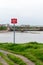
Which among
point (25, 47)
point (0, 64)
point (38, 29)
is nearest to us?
point (0, 64)

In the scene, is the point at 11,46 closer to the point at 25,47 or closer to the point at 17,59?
the point at 25,47

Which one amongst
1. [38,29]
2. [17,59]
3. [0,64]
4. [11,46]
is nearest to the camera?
[0,64]

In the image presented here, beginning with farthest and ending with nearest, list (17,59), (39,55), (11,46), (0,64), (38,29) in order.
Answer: (38,29) < (11,46) < (39,55) < (17,59) < (0,64)

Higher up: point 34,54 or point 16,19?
point 16,19

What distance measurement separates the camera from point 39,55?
10281 millimetres

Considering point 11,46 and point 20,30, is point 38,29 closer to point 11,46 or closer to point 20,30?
point 20,30

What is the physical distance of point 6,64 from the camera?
827cm

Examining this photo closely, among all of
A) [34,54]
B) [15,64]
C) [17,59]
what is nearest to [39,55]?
[34,54]

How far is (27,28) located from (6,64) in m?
42.7

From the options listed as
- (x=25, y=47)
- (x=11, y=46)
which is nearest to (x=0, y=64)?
(x=25, y=47)

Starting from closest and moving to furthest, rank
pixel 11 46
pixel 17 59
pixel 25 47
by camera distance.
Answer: pixel 17 59 → pixel 25 47 → pixel 11 46

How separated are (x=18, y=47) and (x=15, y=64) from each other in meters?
4.61

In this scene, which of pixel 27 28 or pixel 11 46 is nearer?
pixel 11 46

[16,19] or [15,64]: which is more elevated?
A: [16,19]
